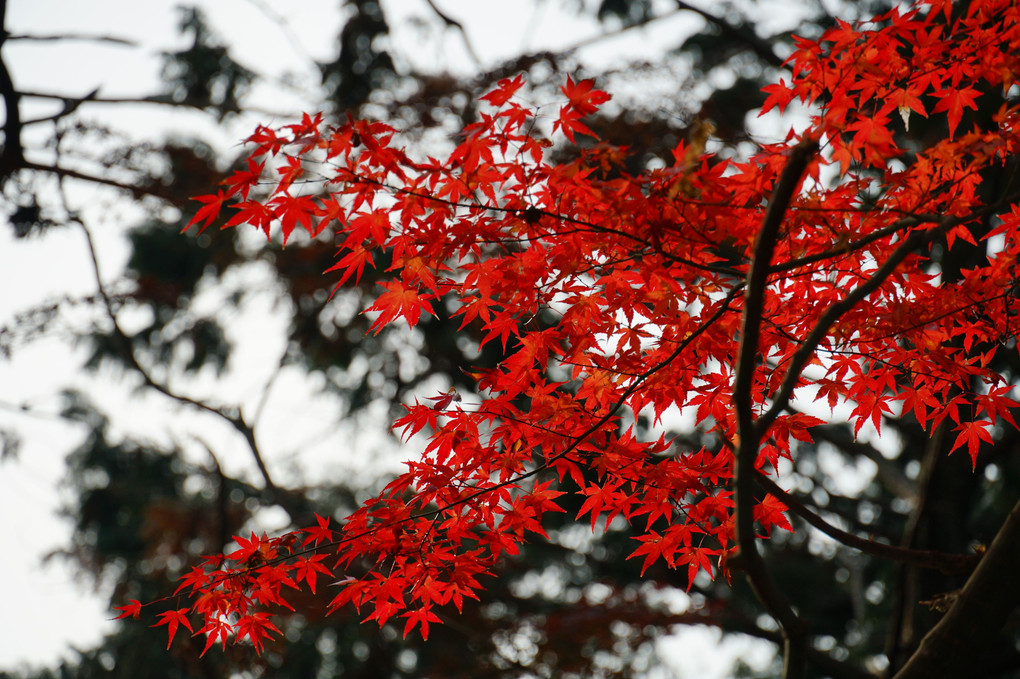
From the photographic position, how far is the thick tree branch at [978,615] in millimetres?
2322

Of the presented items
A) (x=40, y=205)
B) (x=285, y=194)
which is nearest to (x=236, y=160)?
(x=40, y=205)

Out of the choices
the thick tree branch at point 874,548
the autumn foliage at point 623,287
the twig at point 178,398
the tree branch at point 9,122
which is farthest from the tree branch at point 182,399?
the thick tree branch at point 874,548

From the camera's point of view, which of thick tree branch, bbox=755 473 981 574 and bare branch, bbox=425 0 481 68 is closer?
thick tree branch, bbox=755 473 981 574

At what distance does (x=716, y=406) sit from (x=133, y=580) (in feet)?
36.6

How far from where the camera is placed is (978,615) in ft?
7.68

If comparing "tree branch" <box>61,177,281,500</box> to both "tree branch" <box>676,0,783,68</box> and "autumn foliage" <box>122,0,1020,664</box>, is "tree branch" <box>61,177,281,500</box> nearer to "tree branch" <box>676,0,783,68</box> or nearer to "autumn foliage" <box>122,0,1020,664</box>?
"autumn foliage" <box>122,0,1020,664</box>

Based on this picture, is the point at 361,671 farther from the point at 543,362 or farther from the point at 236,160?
the point at 543,362

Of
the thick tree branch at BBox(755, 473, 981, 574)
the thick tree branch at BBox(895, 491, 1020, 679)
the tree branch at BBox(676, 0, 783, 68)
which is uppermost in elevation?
the tree branch at BBox(676, 0, 783, 68)

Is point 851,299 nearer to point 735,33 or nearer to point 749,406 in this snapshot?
point 749,406

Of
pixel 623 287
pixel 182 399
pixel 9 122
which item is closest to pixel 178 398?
pixel 182 399

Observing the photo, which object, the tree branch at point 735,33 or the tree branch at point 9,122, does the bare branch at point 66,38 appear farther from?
the tree branch at point 735,33

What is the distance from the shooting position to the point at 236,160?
283 inches

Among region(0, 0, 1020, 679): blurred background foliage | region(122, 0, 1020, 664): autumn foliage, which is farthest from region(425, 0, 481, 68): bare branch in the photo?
region(122, 0, 1020, 664): autumn foliage

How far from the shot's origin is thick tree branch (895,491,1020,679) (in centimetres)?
232
